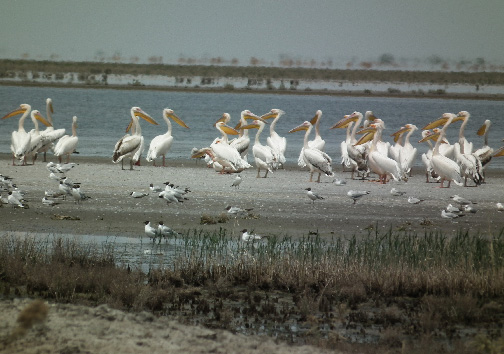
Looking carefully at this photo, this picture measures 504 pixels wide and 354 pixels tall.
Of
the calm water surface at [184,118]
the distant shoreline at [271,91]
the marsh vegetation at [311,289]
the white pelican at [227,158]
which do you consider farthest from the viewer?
the distant shoreline at [271,91]

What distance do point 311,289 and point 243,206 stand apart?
4.77 m

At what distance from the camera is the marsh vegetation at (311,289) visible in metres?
6.21

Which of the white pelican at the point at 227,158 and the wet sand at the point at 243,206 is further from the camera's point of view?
the white pelican at the point at 227,158

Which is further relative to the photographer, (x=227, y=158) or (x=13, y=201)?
(x=227, y=158)

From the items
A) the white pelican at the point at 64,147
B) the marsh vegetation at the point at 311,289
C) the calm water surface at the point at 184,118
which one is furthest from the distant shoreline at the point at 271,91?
the marsh vegetation at the point at 311,289

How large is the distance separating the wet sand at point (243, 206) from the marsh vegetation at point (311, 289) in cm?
117

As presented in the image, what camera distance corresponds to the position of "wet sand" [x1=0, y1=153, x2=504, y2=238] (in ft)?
33.7

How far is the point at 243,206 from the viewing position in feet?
39.0

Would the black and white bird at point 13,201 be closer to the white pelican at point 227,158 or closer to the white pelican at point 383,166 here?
the white pelican at point 227,158

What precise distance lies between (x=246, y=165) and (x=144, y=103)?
27.7 m

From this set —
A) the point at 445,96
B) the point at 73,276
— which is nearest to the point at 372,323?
the point at 73,276

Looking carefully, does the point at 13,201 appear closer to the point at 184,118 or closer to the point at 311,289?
the point at 311,289

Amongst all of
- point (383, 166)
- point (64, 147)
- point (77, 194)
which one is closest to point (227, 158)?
point (383, 166)

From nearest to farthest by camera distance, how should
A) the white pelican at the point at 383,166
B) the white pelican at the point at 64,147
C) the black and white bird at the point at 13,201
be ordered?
the black and white bird at the point at 13,201, the white pelican at the point at 383,166, the white pelican at the point at 64,147
